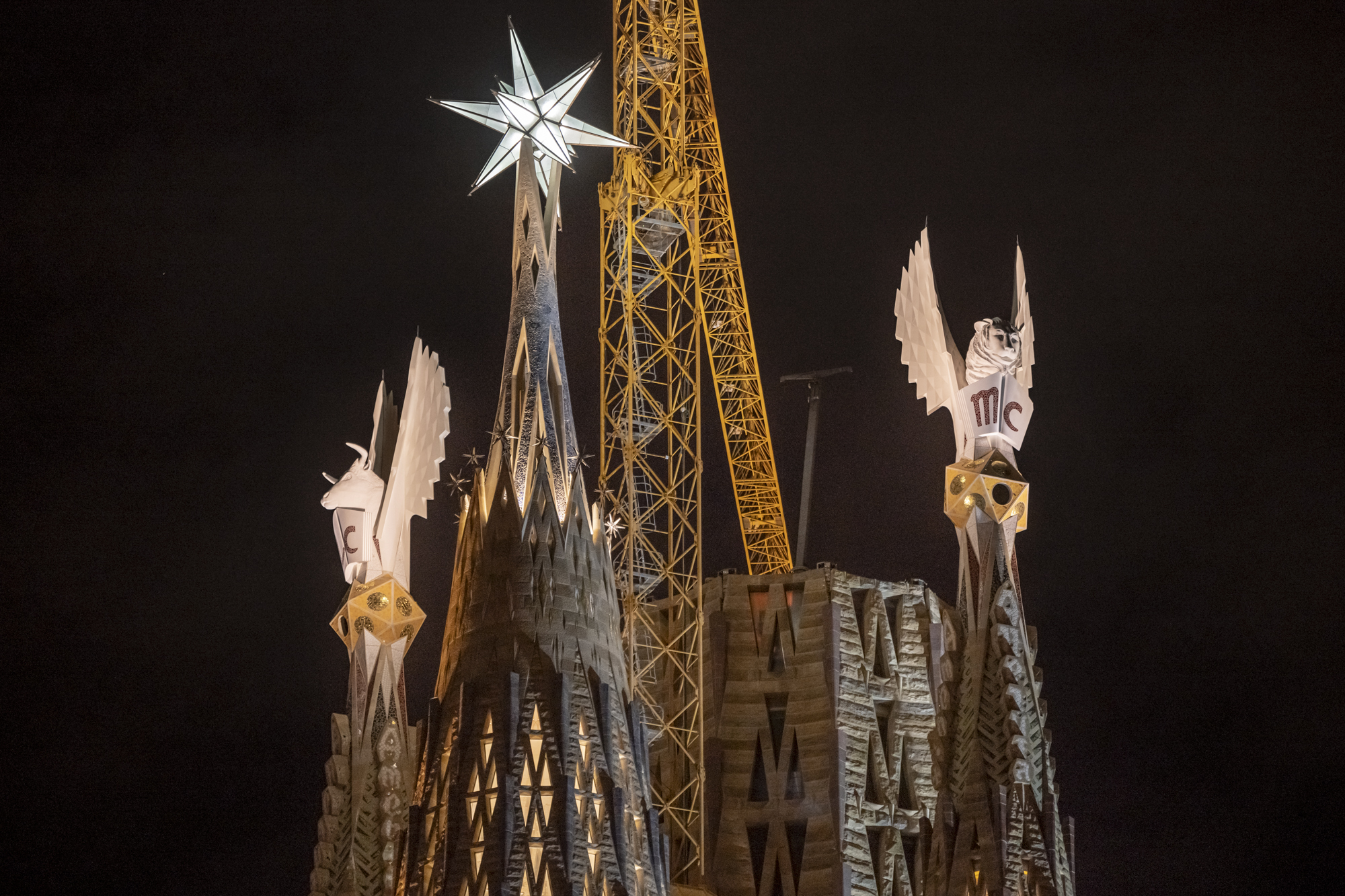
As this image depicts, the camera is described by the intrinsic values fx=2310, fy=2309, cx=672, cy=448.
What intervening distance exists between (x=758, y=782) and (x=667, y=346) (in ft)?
48.9

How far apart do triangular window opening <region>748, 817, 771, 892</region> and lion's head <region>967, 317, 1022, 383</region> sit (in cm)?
1775

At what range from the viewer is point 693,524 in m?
78.6

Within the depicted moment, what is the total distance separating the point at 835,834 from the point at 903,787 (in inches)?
143

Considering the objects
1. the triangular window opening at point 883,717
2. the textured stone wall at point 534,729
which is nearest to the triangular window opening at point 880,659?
the triangular window opening at point 883,717

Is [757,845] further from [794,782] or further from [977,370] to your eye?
[977,370]

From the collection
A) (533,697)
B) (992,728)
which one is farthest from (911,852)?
(533,697)

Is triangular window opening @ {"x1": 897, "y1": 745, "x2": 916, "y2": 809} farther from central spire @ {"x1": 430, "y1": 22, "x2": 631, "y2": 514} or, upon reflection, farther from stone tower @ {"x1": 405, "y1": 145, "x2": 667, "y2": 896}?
central spire @ {"x1": 430, "y1": 22, "x2": 631, "y2": 514}

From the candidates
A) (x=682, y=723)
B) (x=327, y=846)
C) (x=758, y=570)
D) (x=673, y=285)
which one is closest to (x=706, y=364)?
(x=758, y=570)

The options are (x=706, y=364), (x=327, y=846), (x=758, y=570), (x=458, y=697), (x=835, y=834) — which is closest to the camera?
(x=458, y=697)

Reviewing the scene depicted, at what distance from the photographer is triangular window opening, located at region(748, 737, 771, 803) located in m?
75.9

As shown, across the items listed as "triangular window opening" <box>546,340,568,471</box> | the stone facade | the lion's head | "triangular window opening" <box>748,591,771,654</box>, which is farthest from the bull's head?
the lion's head

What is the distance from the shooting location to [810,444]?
285ft

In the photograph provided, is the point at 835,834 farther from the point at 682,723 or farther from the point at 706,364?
the point at 706,364

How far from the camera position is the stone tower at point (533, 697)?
5694 centimetres
